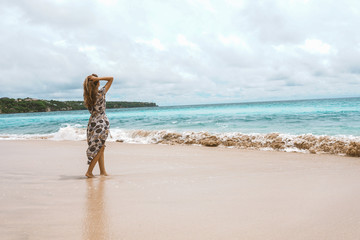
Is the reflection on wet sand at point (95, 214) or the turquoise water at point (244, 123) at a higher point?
the turquoise water at point (244, 123)

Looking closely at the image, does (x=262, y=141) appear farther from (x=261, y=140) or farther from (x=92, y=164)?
(x=92, y=164)

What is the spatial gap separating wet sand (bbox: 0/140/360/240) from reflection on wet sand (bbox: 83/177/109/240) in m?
0.01

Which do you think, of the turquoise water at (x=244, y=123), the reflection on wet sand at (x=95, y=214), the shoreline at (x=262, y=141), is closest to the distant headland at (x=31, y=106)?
the turquoise water at (x=244, y=123)

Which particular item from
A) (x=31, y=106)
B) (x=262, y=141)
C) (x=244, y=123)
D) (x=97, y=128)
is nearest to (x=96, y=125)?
(x=97, y=128)

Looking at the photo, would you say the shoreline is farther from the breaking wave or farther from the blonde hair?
the blonde hair

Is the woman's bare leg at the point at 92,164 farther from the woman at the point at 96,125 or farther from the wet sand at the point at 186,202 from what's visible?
the wet sand at the point at 186,202

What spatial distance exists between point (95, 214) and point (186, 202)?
3.59 feet

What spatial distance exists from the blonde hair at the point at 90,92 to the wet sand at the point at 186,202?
1445mm

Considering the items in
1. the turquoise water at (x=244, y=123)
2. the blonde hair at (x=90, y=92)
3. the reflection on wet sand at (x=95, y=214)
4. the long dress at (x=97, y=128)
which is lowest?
the reflection on wet sand at (x=95, y=214)

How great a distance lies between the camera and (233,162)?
5.90 meters

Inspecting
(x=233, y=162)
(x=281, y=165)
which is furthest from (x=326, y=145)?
(x=233, y=162)

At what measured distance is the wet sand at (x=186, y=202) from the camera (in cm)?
238

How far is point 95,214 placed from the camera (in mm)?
2838

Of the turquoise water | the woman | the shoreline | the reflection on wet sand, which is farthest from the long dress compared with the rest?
the turquoise water
